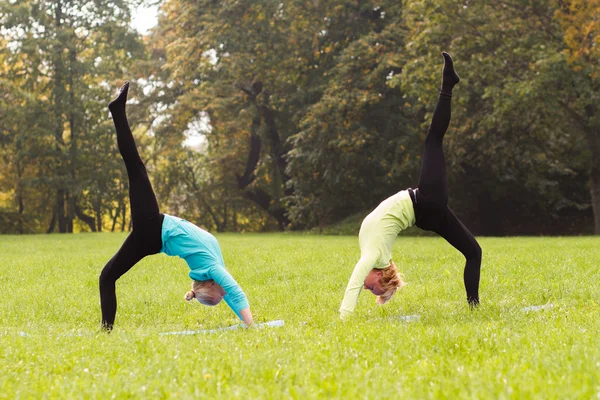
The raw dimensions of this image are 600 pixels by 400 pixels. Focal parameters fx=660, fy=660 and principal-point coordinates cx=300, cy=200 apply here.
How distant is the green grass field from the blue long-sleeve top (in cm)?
46

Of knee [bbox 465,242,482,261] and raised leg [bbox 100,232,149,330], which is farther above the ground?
knee [bbox 465,242,482,261]

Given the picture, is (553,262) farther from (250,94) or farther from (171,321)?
(250,94)

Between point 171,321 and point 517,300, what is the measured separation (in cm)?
487

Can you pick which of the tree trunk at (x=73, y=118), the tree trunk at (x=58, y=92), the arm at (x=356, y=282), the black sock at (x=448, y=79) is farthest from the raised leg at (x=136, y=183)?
the tree trunk at (x=73, y=118)

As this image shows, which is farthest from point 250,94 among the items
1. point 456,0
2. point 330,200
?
point 456,0

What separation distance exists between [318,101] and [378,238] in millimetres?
28582

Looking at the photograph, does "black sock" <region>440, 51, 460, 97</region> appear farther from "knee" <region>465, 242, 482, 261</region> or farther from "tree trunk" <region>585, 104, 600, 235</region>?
"tree trunk" <region>585, 104, 600, 235</region>

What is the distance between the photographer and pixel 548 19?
28.0 m

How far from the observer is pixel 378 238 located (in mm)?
7891

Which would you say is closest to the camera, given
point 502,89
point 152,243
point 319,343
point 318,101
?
point 319,343

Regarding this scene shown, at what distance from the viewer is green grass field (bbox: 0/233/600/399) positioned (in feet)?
15.1

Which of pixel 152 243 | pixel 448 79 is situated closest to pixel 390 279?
pixel 448 79

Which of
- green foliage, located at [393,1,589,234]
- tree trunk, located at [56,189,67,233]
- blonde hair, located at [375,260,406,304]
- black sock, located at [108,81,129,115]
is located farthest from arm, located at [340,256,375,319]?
tree trunk, located at [56,189,67,233]

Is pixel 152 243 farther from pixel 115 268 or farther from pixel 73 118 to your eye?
pixel 73 118
